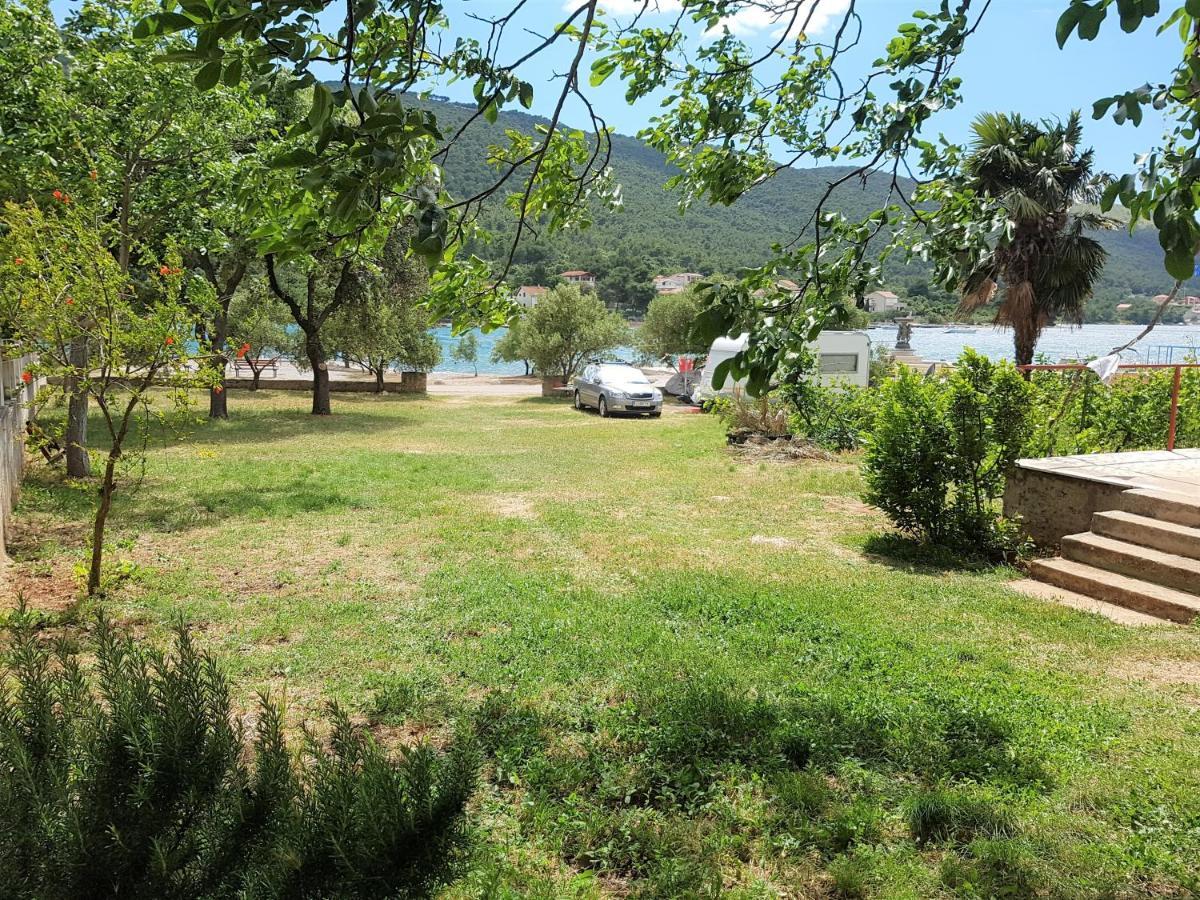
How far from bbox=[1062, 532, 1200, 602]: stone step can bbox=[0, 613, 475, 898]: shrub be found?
5.45 meters

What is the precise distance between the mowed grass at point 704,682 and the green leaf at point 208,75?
8.04 feet

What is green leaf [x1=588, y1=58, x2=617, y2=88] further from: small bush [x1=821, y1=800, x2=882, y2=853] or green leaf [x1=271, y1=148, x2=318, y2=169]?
small bush [x1=821, y1=800, x2=882, y2=853]

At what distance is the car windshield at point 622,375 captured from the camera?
937 inches

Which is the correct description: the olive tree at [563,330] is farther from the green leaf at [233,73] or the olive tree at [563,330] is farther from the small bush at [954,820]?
the green leaf at [233,73]

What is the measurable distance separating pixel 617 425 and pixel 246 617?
1534 centimetres

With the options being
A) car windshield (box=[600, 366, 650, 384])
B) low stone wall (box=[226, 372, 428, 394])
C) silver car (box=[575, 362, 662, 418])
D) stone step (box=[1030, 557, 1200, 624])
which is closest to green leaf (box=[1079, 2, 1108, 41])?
stone step (box=[1030, 557, 1200, 624])

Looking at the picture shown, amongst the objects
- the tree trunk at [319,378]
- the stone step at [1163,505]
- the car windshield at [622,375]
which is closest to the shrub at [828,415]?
the stone step at [1163,505]

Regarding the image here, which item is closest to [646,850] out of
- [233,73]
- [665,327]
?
[233,73]

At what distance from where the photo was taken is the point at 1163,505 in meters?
6.12

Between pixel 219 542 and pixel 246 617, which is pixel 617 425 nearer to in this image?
pixel 219 542

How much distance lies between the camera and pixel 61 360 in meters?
5.86

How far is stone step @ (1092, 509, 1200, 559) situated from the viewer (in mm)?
5703

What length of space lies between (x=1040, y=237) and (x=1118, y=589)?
1713 centimetres

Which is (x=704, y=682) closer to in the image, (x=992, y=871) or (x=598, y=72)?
(x=992, y=871)
